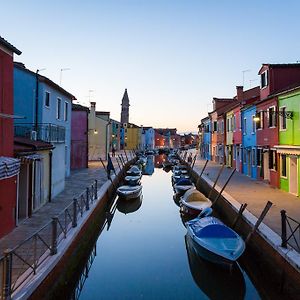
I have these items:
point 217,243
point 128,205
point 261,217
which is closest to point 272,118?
point 128,205

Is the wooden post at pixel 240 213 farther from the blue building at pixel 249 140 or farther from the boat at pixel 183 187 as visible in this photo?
the blue building at pixel 249 140

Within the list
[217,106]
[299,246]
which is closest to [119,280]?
[299,246]

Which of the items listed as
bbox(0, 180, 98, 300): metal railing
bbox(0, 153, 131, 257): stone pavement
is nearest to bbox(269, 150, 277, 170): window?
bbox(0, 153, 131, 257): stone pavement

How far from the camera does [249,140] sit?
29.1 metres

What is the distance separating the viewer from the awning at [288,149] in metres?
18.6

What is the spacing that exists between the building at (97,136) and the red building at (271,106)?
26.7 meters

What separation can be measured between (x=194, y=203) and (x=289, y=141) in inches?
263

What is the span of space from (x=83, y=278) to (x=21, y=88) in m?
12.2

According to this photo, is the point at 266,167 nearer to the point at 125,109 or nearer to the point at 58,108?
Answer: the point at 58,108

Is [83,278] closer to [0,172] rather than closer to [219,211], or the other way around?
[0,172]

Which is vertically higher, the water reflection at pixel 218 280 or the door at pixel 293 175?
the door at pixel 293 175

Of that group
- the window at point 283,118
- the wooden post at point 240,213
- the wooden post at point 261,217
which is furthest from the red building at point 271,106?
the wooden post at point 261,217

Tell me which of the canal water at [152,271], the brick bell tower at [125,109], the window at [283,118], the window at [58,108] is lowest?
the canal water at [152,271]

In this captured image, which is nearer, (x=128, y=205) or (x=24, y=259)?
(x=24, y=259)
